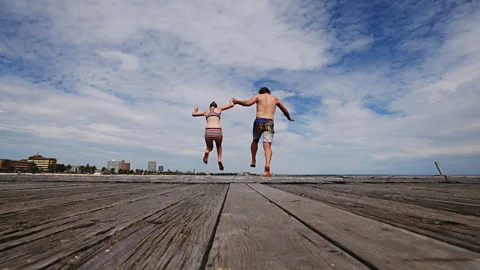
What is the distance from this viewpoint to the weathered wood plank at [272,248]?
0.57 m

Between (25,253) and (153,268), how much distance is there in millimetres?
355

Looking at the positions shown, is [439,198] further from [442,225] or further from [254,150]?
[254,150]

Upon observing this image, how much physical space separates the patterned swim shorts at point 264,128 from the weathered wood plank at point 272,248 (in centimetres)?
621

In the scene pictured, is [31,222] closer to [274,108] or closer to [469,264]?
[469,264]

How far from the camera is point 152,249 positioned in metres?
0.68

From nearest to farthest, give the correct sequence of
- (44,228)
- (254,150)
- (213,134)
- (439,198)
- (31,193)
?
(44,228) → (439,198) → (31,193) → (254,150) → (213,134)

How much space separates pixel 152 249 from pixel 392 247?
65 cm

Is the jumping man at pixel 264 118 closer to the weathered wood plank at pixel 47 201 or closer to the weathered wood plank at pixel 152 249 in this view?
the weathered wood plank at pixel 47 201

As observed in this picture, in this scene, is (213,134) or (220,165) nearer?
(213,134)

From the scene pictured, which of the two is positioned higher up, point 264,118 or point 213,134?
point 264,118

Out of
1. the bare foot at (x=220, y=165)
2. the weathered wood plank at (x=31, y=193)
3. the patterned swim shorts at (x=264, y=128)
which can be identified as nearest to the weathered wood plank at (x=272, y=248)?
the weathered wood plank at (x=31, y=193)

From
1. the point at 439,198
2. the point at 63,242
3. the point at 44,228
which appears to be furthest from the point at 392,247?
the point at 439,198

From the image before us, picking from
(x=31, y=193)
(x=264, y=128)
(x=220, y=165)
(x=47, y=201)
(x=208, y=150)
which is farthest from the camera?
(x=220, y=165)

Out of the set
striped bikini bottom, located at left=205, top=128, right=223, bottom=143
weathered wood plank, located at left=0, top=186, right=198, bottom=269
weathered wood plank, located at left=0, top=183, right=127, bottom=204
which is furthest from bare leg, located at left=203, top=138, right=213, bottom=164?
weathered wood plank, located at left=0, top=186, right=198, bottom=269
